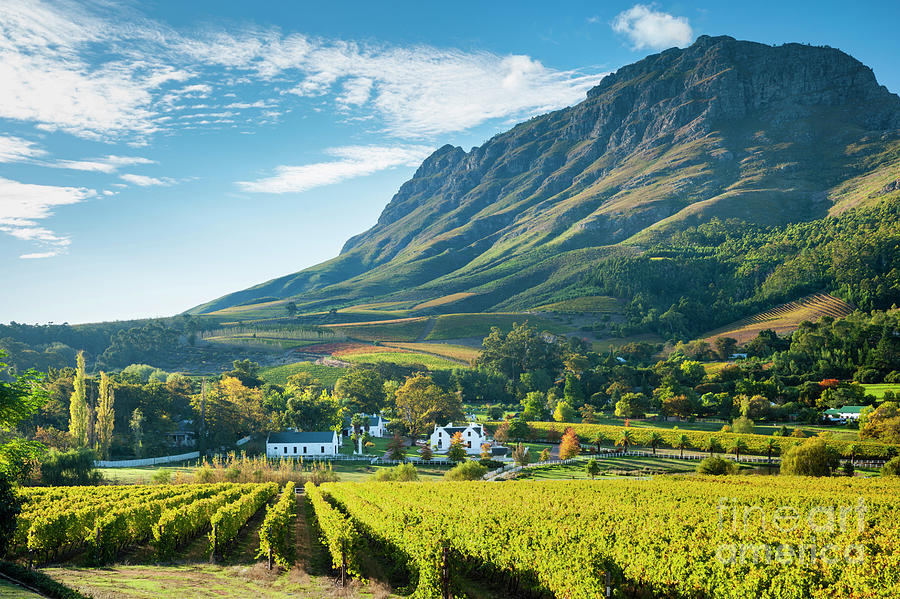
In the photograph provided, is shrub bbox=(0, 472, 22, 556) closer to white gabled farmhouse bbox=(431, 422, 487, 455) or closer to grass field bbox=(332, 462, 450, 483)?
grass field bbox=(332, 462, 450, 483)

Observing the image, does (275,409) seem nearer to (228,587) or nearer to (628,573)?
(228,587)

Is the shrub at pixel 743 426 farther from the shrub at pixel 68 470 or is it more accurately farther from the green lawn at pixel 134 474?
the shrub at pixel 68 470

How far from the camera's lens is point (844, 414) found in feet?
257

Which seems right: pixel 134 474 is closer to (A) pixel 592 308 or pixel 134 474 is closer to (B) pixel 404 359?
(B) pixel 404 359

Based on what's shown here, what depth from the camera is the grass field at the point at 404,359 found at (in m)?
128

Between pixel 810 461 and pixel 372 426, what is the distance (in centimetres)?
5782

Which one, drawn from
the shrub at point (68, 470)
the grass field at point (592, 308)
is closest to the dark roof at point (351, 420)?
the shrub at point (68, 470)

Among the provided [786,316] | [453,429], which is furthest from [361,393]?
[786,316]

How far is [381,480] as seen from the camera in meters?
52.0

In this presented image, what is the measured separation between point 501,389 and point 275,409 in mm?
43619

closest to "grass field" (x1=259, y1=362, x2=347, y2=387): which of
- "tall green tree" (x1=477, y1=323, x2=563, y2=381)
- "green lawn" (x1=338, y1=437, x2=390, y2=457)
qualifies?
"tall green tree" (x1=477, y1=323, x2=563, y2=381)

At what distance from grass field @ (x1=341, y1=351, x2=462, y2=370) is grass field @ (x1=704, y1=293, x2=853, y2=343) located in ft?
217

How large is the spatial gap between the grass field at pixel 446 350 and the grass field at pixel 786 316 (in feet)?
192

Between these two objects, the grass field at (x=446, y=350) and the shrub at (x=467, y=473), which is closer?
the shrub at (x=467, y=473)
